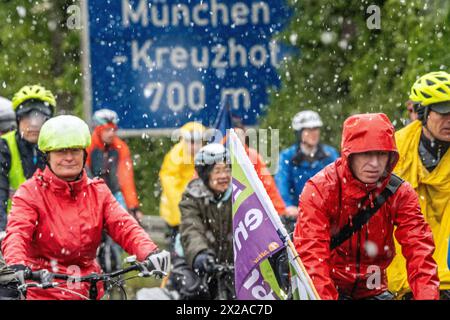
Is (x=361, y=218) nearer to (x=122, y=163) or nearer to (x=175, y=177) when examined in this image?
(x=175, y=177)

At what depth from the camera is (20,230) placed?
715 centimetres

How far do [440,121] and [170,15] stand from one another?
4821mm

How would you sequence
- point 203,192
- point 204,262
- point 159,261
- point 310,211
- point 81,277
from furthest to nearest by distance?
point 203,192
point 204,262
point 159,261
point 81,277
point 310,211

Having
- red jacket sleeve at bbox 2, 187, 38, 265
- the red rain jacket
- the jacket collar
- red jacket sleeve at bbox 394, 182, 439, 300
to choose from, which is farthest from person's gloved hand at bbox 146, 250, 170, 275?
the jacket collar

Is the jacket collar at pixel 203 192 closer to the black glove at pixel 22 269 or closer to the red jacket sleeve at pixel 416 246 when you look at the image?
the black glove at pixel 22 269

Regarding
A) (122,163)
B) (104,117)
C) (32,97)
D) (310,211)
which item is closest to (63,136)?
(310,211)

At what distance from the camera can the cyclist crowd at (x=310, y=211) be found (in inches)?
251

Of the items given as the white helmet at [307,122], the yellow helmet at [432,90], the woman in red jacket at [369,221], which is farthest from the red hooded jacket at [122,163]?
the woman in red jacket at [369,221]

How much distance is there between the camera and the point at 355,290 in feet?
21.8

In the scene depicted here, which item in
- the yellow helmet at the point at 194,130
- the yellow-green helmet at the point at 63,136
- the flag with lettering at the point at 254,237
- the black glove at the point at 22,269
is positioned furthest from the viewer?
the yellow helmet at the point at 194,130

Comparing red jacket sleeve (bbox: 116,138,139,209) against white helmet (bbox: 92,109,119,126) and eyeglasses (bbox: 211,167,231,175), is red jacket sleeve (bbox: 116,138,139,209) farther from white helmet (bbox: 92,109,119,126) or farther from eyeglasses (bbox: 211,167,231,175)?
eyeglasses (bbox: 211,167,231,175)

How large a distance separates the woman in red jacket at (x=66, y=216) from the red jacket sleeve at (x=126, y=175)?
601 cm

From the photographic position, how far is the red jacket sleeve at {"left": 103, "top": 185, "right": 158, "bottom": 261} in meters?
7.36

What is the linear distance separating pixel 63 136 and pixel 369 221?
6.65 feet
